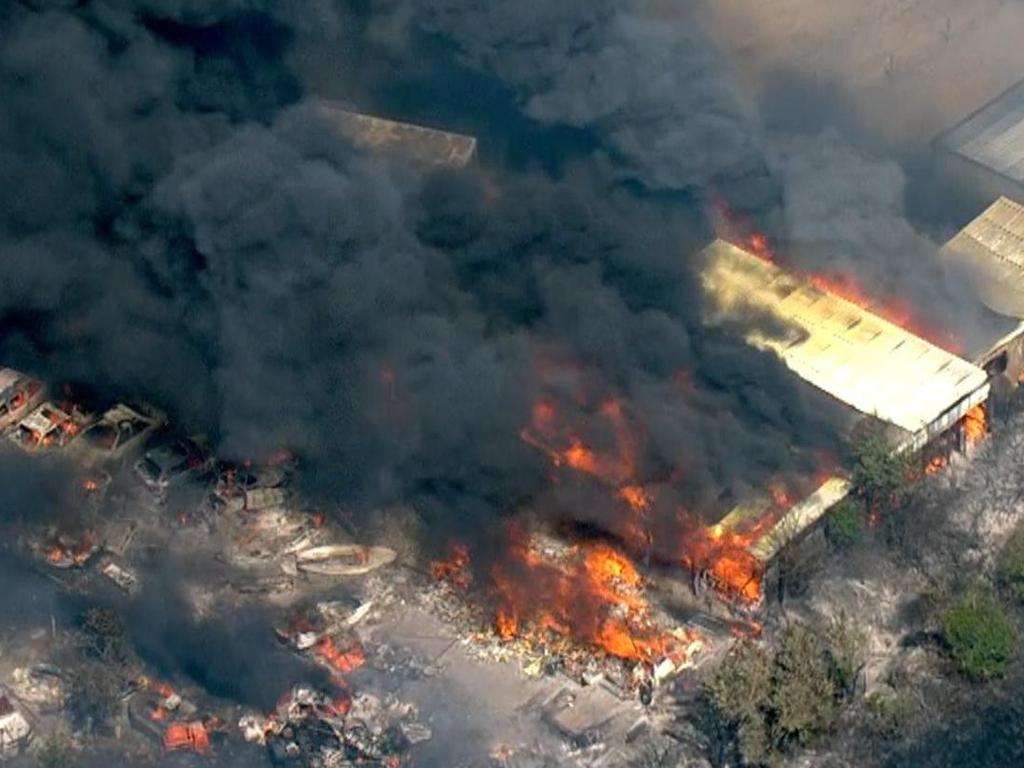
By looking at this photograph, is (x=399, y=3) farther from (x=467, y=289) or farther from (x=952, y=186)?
(x=952, y=186)

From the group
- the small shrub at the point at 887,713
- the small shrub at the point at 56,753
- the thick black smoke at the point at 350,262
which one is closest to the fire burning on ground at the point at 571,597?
the thick black smoke at the point at 350,262

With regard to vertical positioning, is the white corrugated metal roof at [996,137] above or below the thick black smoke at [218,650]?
above

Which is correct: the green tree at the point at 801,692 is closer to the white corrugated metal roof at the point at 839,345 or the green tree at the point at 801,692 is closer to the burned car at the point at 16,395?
the white corrugated metal roof at the point at 839,345

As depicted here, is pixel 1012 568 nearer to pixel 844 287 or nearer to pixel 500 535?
pixel 844 287

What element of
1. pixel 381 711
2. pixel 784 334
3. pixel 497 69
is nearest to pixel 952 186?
→ pixel 784 334

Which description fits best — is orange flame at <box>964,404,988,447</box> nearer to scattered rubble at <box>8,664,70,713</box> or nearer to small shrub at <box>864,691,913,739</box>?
small shrub at <box>864,691,913,739</box>

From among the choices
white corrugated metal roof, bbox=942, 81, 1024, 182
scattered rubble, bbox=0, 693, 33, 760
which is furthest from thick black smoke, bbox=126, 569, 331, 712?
white corrugated metal roof, bbox=942, 81, 1024, 182

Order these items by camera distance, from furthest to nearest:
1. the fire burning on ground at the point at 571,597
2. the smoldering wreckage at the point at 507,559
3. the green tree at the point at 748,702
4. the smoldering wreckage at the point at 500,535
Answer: the fire burning on ground at the point at 571,597 < the smoldering wreckage at the point at 500,535 < the smoldering wreckage at the point at 507,559 < the green tree at the point at 748,702

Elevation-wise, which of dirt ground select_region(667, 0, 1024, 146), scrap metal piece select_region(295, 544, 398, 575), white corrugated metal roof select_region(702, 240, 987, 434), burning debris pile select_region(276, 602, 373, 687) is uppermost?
white corrugated metal roof select_region(702, 240, 987, 434)

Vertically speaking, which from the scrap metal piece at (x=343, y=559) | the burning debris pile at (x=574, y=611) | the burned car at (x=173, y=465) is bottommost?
the burned car at (x=173, y=465)
